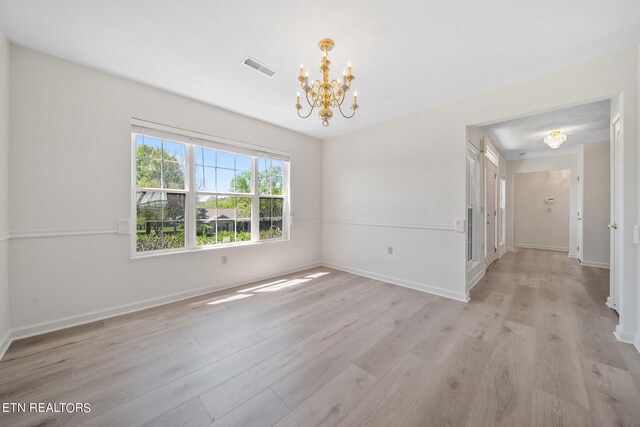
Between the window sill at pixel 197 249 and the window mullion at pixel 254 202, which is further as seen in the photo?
the window mullion at pixel 254 202

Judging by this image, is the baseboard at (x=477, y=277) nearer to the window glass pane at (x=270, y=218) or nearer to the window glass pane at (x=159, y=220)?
the window glass pane at (x=270, y=218)

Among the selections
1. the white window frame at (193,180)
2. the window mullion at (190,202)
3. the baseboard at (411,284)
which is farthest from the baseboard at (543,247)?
the window mullion at (190,202)

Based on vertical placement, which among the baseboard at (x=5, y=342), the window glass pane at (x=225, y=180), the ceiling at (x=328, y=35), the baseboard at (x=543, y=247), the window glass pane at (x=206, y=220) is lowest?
the baseboard at (x=5, y=342)

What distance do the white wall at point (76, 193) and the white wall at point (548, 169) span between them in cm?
783

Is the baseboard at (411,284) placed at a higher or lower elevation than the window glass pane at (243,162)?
lower

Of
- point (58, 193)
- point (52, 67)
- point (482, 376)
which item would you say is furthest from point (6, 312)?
point (482, 376)

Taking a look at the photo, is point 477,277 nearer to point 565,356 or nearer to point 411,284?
point 411,284

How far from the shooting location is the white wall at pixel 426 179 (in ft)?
7.11

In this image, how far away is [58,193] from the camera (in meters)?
2.33

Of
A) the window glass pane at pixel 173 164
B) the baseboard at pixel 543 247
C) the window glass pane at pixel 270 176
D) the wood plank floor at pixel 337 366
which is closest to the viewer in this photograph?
the wood plank floor at pixel 337 366

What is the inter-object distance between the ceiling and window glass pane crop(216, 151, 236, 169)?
0.94m

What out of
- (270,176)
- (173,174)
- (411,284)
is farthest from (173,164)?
(411,284)

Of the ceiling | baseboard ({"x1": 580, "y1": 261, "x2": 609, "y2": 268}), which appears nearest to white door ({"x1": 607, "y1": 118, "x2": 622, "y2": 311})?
the ceiling

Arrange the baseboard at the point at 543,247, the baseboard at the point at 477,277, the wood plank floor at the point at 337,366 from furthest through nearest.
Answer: the baseboard at the point at 543,247 → the baseboard at the point at 477,277 → the wood plank floor at the point at 337,366
